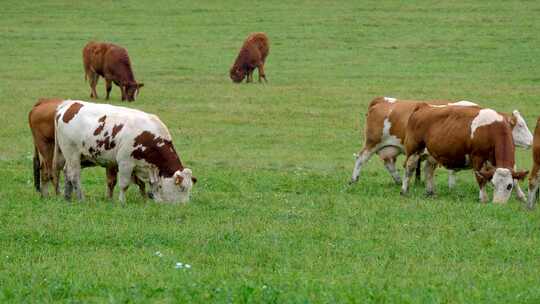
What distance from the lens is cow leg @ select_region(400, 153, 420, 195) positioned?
16484 mm

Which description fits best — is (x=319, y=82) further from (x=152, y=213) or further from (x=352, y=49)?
(x=152, y=213)

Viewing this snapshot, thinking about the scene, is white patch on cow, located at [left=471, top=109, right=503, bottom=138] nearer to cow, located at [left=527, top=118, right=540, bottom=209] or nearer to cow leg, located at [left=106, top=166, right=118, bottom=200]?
cow, located at [left=527, top=118, right=540, bottom=209]

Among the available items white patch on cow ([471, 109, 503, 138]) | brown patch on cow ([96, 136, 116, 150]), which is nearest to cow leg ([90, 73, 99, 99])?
brown patch on cow ([96, 136, 116, 150])

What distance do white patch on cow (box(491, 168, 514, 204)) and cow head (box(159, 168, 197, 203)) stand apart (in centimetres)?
427

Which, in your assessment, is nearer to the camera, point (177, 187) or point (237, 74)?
point (177, 187)

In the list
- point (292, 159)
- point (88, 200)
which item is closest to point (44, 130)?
point (88, 200)

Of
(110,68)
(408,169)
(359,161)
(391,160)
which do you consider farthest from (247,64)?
(408,169)

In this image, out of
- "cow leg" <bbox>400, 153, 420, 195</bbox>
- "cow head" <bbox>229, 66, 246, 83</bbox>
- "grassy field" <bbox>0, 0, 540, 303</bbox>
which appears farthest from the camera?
"cow head" <bbox>229, 66, 246, 83</bbox>

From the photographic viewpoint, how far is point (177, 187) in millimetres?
14461

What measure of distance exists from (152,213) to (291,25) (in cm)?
3598

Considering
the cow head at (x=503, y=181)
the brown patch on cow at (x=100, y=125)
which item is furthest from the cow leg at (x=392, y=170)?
the brown patch on cow at (x=100, y=125)

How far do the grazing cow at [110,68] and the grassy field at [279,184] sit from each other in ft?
2.02

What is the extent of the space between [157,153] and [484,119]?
482cm

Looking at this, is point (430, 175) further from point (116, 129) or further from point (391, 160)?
point (116, 129)
